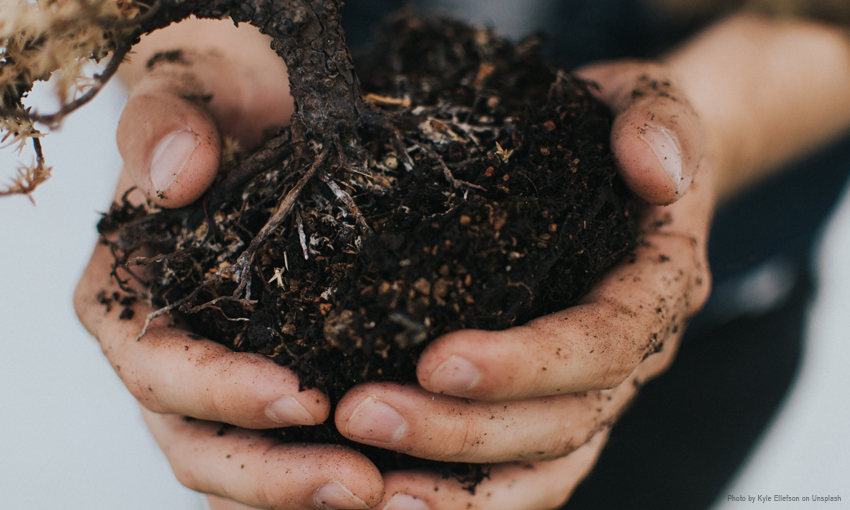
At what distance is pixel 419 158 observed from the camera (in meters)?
0.77

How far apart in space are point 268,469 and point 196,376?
18cm

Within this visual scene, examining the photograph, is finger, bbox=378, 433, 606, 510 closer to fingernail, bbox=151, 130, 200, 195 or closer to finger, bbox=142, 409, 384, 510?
finger, bbox=142, 409, 384, 510

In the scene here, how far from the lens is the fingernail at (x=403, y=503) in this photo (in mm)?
728

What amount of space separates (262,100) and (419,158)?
21.1 inches

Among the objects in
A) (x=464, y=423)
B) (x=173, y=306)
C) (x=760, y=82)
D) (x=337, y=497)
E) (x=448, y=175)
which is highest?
(x=760, y=82)

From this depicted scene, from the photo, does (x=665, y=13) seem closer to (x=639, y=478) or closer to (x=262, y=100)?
(x=262, y=100)

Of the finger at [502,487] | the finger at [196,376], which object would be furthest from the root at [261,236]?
the finger at [502,487]

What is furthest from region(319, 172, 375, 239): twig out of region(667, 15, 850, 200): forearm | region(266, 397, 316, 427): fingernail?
region(667, 15, 850, 200): forearm

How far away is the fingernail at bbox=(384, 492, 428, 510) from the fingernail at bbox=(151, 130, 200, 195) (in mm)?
610

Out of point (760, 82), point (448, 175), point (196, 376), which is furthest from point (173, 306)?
point (760, 82)

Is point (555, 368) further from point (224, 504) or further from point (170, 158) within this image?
point (224, 504)

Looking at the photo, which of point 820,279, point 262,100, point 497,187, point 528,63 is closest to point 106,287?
point 262,100

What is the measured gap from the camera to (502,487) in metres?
0.84

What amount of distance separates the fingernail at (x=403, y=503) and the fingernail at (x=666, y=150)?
634 mm
